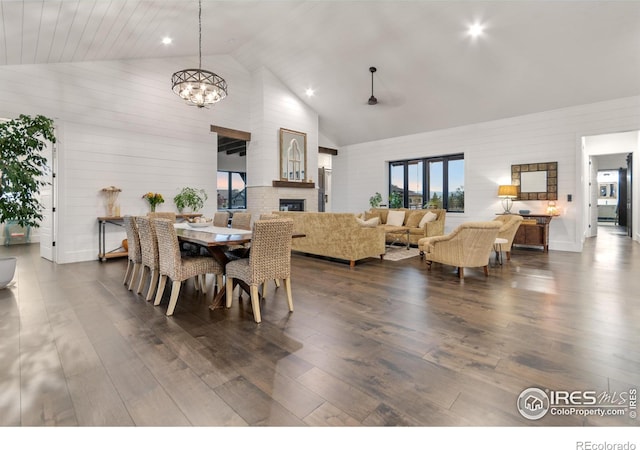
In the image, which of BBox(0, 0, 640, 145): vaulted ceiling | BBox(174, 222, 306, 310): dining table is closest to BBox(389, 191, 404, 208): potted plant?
BBox(0, 0, 640, 145): vaulted ceiling

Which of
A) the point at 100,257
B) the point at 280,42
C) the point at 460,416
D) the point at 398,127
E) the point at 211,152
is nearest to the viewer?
the point at 460,416

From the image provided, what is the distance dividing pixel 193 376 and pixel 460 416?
1434 millimetres

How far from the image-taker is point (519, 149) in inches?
269

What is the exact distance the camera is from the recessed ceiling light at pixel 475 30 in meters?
4.97

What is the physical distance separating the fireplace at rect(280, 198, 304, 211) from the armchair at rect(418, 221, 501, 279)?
4272 millimetres

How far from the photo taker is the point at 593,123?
234 inches

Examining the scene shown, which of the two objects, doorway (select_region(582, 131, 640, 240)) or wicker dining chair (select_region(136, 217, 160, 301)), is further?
doorway (select_region(582, 131, 640, 240))

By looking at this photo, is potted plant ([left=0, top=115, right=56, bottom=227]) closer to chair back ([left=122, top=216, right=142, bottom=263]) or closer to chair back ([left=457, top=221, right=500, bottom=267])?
chair back ([left=122, top=216, right=142, bottom=263])

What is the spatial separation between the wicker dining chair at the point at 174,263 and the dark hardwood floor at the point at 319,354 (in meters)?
0.26

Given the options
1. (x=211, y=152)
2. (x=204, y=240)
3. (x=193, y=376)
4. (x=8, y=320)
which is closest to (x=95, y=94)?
(x=211, y=152)

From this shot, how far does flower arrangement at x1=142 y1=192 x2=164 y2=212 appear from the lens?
5893 mm

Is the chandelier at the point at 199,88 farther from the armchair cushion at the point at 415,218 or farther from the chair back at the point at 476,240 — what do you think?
the armchair cushion at the point at 415,218
